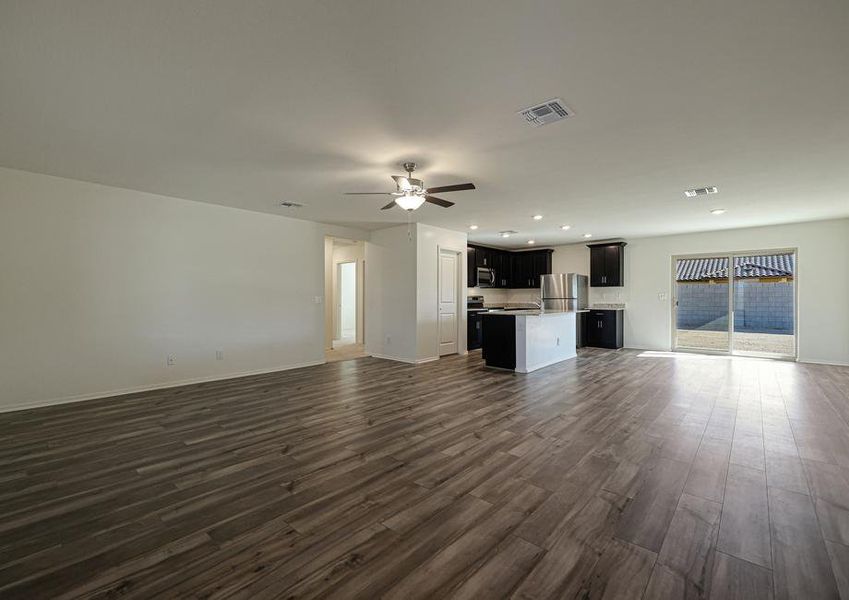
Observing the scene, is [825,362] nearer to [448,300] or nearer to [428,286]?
[448,300]

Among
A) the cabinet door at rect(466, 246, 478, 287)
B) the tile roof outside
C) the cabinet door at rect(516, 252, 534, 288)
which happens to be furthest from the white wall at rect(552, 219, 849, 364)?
the cabinet door at rect(466, 246, 478, 287)

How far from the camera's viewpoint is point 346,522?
195 centimetres

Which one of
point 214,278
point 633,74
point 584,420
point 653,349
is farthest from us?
point 653,349

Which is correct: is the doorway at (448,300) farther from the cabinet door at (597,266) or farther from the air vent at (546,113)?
the air vent at (546,113)

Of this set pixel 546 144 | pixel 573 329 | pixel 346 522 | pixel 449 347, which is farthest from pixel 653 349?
pixel 346 522

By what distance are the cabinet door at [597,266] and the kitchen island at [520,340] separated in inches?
107

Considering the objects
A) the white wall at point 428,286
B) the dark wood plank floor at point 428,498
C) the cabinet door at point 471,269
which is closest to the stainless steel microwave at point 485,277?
the cabinet door at point 471,269

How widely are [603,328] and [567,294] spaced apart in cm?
113

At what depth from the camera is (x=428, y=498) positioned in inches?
85.7

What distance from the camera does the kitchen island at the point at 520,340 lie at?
5.75 m

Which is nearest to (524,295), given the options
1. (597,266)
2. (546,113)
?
(597,266)

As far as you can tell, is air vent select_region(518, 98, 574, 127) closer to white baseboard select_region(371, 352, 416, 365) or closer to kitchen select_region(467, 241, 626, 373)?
kitchen select_region(467, 241, 626, 373)

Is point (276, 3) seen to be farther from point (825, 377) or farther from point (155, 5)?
point (825, 377)

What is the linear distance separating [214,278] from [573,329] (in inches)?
260
